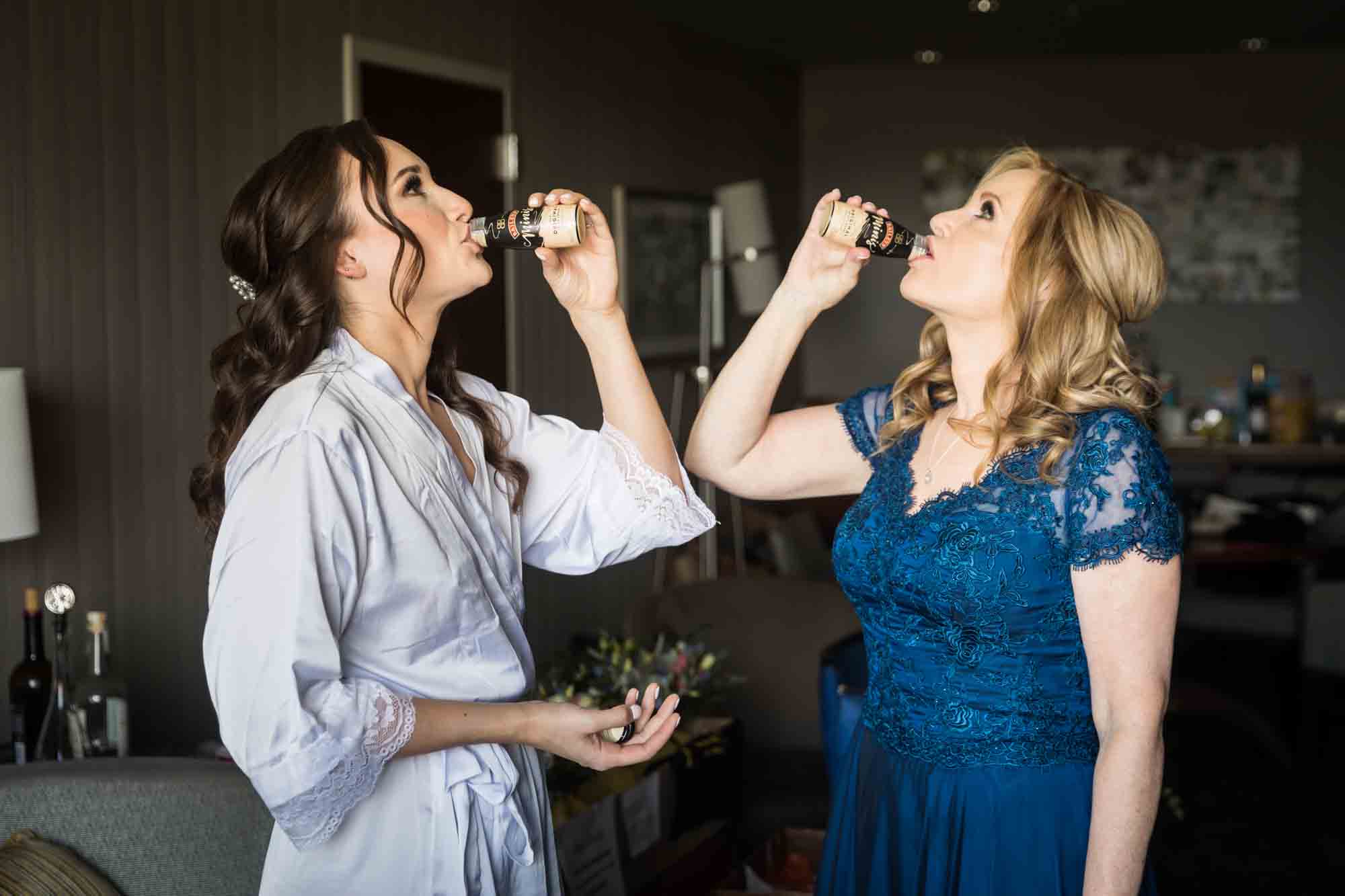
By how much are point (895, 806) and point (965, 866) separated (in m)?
0.12

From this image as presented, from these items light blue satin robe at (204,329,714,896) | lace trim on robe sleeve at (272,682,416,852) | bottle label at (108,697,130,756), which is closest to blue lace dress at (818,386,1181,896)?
light blue satin robe at (204,329,714,896)

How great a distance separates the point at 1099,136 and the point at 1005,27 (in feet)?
4.90

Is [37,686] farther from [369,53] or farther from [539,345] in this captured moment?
[539,345]

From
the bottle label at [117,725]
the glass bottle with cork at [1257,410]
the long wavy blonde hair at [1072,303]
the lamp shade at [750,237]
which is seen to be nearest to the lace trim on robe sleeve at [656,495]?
the long wavy blonde hair at [1072,303]

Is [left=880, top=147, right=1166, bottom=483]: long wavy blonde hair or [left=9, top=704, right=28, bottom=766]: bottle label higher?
[left=880, top=147, right=1166, bottom=483]: long wavy blonde hair

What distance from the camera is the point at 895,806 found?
1.80 metres

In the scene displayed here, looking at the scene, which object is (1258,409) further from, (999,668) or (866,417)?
(999,668)

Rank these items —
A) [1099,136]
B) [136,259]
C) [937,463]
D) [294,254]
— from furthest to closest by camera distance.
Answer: [1099,136] → [136,259] → [937,463] → [294,254]

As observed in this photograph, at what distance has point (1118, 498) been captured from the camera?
63.8 inches

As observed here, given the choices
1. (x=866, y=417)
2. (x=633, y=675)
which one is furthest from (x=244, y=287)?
(x=633, y=675)

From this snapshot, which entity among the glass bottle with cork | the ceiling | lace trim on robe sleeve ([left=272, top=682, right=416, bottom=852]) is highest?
the ceiling

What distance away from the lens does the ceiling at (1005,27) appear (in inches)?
239

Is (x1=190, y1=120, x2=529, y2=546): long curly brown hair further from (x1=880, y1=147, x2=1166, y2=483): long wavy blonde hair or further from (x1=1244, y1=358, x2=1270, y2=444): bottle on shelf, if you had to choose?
(x1=1244, y1=358, x2=1270, y2=444): bottle on shelf

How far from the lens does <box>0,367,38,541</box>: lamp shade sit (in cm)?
234
